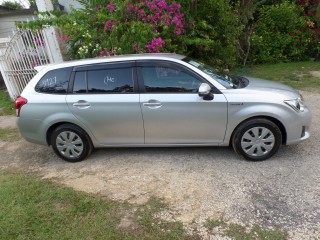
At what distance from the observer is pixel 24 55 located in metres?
7.52

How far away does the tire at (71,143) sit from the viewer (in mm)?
4152

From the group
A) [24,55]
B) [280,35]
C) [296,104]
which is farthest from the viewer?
[280,35]

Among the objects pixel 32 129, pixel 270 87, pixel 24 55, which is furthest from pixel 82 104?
pixel 24 55

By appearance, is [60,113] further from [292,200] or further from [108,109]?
[292,200]

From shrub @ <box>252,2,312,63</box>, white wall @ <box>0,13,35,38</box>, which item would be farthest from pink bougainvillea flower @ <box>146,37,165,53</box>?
white wall @ <box>0,13,35,38</box>

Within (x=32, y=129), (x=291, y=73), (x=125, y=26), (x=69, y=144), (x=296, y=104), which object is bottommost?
(x=291, y=73)

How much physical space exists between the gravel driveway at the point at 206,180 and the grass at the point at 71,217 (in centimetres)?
15

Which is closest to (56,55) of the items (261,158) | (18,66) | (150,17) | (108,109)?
(18,66)

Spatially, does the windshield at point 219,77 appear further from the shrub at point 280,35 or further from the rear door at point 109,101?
the shrub at point 280,35

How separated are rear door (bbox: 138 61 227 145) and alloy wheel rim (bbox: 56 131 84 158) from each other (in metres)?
1.10

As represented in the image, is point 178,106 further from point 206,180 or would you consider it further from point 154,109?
point 206,180

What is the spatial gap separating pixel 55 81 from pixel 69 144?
97 centimetres

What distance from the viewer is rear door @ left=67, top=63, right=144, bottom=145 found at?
3893 millimetres

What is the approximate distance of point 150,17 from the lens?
634 cm
